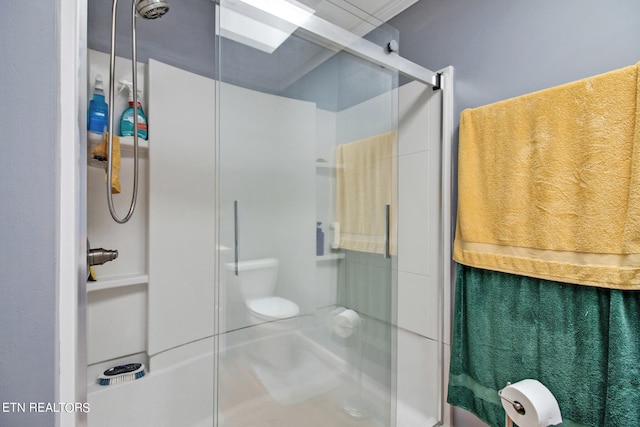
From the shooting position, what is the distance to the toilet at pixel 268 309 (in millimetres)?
989

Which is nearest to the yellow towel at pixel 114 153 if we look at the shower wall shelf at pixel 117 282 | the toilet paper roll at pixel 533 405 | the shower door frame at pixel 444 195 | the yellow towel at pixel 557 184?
the shower wall shelf at pixel 117 282

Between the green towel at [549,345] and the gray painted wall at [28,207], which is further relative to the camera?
the green towel at [549,345]

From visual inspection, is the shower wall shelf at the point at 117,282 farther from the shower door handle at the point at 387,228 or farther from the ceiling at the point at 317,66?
the shower door handle at the point at 387,228

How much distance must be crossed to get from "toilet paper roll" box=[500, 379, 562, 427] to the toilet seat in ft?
2.53

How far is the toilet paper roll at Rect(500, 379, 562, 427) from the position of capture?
915 mm

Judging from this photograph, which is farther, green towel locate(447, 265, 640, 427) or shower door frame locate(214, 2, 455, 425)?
shower door frame locate(214, 2, 455, 425)

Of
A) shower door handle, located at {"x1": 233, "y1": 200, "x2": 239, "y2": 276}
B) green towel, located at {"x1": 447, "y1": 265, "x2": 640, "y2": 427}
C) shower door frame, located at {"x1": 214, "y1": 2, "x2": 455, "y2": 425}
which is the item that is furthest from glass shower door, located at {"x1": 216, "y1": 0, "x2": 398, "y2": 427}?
green towel, located at {"x1": 447, "y1": 265, "x2": 640, "y2": 427}

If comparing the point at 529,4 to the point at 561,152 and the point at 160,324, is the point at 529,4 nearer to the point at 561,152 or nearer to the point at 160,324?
the point at 561,152

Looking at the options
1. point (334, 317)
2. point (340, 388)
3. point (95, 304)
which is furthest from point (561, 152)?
point (95, 304)

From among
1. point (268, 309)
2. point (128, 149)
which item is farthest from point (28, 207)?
point (128, 149)

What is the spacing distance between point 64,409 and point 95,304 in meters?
0.81

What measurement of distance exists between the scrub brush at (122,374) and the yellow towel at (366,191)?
1098 mm

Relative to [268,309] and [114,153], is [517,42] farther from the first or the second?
[114,153]

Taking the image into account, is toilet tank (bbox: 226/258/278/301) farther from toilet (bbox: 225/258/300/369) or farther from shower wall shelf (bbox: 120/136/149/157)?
shower wall shelf (bbox: 120/136/149/157)
